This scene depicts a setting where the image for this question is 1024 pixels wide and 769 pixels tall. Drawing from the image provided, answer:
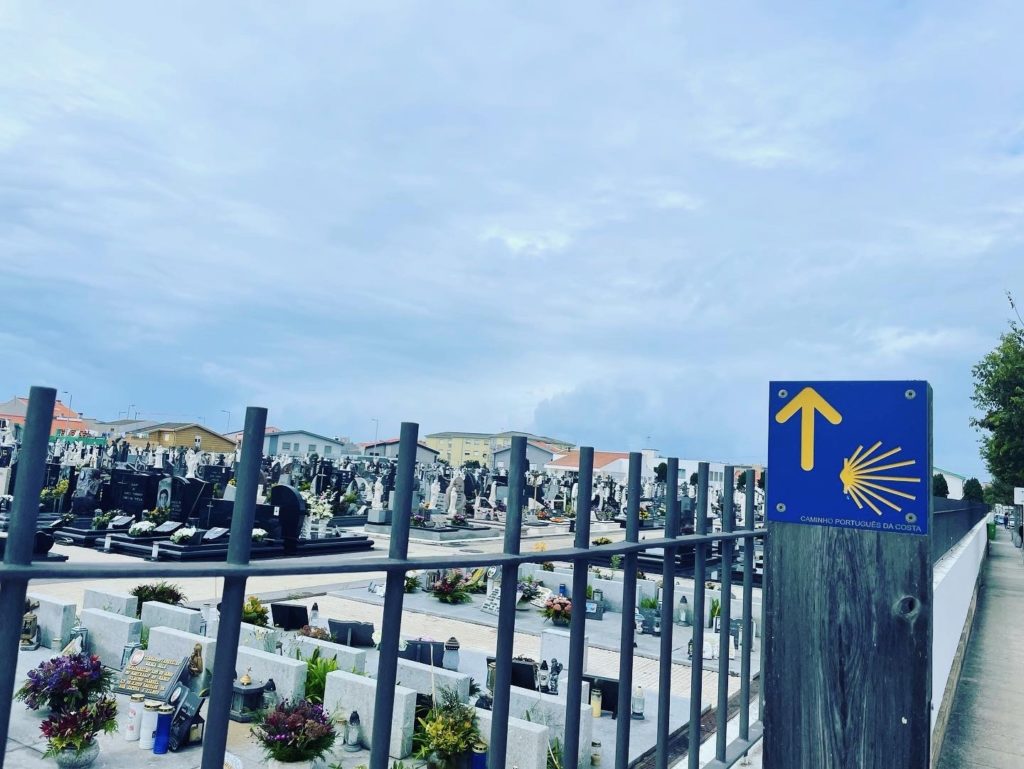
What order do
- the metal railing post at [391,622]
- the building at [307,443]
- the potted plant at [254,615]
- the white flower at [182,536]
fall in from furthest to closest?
the building at [307,443], the white flower at [182,536], the potted plant at [254,615], the metal railing post at [391,622]

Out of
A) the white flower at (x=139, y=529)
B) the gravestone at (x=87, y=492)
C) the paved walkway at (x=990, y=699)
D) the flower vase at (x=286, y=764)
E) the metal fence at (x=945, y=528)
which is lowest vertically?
the flower vase at (x=286, y=764)

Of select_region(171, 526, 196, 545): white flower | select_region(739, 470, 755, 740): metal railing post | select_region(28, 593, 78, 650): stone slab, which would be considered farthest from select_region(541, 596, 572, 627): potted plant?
select_region(171, 526, 196, 545): white flower

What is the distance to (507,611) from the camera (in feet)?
7.18

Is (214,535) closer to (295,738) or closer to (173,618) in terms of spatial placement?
(173,618)

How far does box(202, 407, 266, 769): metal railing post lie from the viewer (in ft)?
5.17

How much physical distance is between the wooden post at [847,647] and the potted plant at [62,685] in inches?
236

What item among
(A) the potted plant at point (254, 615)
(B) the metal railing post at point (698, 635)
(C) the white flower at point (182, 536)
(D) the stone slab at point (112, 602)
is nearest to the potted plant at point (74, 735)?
(D) the stone slab at point (112, 602)

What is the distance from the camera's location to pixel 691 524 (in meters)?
21.1

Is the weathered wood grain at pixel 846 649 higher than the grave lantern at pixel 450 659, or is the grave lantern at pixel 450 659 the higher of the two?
the weathered wood grain at pixel 846 649

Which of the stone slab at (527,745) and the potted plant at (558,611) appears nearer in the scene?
the stone slab at (527,745)

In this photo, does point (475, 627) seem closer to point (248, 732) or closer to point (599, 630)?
point (599, 630)

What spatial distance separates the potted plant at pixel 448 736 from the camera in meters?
5.79

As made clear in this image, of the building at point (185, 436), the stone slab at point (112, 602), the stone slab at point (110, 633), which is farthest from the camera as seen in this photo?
the building at point (185, 436)

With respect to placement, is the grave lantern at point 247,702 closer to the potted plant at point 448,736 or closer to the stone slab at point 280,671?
the stone slab at point 280,671
